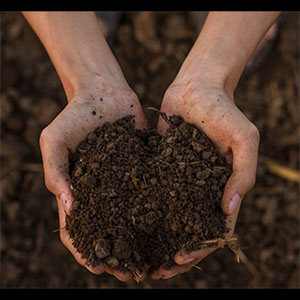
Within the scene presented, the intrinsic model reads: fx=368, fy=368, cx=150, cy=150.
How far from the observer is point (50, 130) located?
154 centimetres

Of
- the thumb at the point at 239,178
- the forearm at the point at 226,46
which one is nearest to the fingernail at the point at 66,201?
the thumb at the point at 239,178

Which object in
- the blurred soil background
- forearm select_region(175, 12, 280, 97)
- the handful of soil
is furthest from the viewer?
the blurred soil background

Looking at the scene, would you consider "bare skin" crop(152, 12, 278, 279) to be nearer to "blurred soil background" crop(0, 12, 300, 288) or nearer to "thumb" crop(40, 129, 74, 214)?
"thumb" crop(40, 129, 74, 214)

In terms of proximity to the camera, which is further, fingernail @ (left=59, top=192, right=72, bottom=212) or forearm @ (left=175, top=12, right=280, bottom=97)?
forearm @ (left=175, top=12, right=280, bottom=97)

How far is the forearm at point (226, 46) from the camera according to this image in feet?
5.55

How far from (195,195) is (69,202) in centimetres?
50

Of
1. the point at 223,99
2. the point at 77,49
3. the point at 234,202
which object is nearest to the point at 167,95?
the point at 223,99

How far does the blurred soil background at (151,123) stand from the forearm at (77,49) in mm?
698

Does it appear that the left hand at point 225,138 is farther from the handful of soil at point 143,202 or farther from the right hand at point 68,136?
the right hand at point 68,136

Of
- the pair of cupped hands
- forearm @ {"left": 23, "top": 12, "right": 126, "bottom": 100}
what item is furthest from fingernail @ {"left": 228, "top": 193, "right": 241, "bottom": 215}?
forearm @ {"left": 23, "top": 12, "right": 126, "bottom": 100}

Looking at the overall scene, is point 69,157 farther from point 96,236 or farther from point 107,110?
point 96,236

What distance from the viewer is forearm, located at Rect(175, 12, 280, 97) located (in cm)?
169

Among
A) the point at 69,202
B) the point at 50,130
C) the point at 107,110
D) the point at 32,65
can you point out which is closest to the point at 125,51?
the point at 32,65

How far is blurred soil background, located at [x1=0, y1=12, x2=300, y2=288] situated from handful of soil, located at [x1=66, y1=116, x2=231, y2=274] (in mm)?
831
